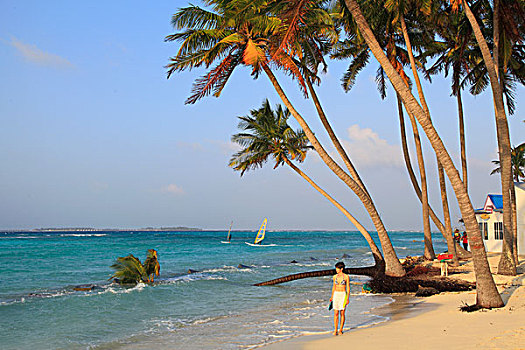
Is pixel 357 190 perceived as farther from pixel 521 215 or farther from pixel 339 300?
pixel 521 215

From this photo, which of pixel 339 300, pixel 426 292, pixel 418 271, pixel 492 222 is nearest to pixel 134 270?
pixel 418 271

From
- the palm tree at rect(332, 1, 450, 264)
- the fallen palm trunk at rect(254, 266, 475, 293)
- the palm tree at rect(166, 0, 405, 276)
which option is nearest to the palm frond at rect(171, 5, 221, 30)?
the palm tree at rect(166, 0, 405, 276)

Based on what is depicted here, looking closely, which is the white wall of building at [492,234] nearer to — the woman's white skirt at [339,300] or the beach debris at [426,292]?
the beach debris at [426,292]

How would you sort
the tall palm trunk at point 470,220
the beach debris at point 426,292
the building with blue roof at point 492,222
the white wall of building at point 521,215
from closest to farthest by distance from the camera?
the tall palm trunk at point 470,220
the beach debris at point 426,292
the white wall of building at point 521,215
the building with blue roof at point 492,222

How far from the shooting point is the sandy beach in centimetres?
710

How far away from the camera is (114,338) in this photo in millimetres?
10406

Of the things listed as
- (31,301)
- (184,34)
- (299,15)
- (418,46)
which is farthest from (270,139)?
(31,301)

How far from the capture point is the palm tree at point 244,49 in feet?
47.5

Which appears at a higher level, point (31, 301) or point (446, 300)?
point (446, 300)

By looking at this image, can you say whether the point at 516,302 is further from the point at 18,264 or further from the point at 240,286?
the point at 18,264

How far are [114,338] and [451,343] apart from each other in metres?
7.60

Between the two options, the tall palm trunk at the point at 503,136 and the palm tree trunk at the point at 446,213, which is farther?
the palm tree trunk at the point at 446,213

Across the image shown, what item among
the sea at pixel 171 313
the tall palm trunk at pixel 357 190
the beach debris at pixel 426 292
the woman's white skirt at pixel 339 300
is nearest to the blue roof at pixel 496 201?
the sea at pixel 171 313

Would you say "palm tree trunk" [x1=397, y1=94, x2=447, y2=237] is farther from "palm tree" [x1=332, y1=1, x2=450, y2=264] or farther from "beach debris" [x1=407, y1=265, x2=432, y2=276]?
"beach debris" [x1=407, y1=265, x2=432, y2=276]
